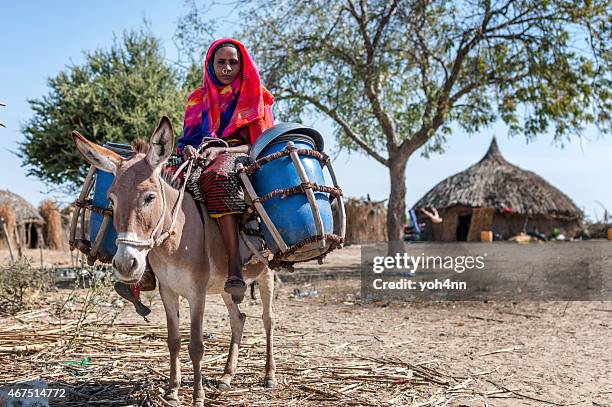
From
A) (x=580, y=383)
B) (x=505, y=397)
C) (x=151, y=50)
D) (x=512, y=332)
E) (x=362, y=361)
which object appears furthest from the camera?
(x=151, y=50)

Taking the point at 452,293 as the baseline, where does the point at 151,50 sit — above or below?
above

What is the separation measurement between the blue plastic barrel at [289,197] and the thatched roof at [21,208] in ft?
86.3

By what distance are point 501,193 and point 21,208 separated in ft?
80.4

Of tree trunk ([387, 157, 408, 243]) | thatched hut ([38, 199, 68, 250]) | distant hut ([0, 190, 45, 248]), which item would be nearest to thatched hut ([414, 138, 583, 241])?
tree trunk ([387, 157, 408, 243])

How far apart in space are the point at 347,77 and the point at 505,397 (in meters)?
9.53

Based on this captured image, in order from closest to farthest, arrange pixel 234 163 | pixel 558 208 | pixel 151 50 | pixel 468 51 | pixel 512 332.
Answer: pixel 234 163
pixel 512 332
pixel 468 51
pixel 151 50
pixel 558 208

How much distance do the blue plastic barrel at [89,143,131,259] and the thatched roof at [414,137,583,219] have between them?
27052 mm

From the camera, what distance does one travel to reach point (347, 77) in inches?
519

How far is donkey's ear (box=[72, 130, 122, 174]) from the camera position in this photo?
3.45 meters

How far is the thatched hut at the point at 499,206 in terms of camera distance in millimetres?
29750

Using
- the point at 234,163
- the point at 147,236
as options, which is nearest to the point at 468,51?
the point at 234,163

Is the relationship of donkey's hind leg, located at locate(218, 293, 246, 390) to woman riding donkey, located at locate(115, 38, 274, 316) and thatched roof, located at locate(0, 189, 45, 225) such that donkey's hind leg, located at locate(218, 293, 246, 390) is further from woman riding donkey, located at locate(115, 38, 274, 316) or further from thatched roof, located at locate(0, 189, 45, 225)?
thatched roof, located at locate(0, 189, 45, 225)

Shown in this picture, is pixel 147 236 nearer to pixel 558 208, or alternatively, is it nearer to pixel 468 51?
pixel 468 51

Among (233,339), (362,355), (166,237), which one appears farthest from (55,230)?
(166,237)
